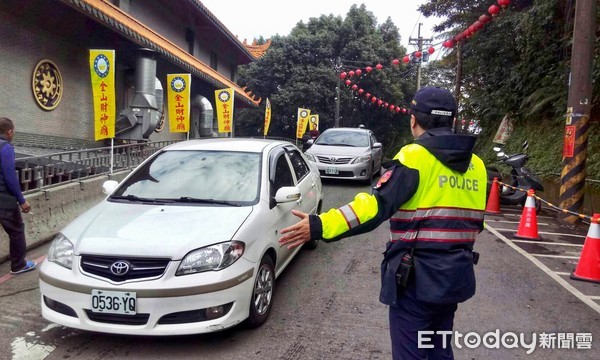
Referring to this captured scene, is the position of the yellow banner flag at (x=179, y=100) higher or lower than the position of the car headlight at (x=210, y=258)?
higher

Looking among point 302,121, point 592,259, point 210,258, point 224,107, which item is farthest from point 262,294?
point 302,121

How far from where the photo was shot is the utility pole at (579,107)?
8.24 m

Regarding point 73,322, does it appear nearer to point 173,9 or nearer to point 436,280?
point 436,280

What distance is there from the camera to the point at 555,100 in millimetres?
11695

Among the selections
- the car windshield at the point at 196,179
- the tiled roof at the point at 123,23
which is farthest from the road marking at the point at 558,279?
the tiled roof at the point at 123,23

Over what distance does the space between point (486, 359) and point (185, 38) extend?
18.1 metres

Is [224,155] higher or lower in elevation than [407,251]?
higher

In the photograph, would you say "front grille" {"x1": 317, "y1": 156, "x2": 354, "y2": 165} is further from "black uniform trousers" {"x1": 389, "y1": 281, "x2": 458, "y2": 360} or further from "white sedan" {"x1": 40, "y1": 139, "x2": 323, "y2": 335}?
"black uniform trousers" {"x1": 389, "y1": 281, "x2": 458, "y2": 360}

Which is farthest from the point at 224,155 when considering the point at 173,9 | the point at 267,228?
the point at 173,9

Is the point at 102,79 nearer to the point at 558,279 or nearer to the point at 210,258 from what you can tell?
the point at 210,258

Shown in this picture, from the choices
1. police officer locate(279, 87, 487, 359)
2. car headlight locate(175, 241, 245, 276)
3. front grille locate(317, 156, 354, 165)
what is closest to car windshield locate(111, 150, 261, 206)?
car headlight locate(175, 241, 245, 276)

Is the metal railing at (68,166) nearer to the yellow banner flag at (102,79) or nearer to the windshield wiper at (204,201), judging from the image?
the yellow banner flag at (102,79)

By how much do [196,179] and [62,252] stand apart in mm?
1348

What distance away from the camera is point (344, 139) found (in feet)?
41.0
